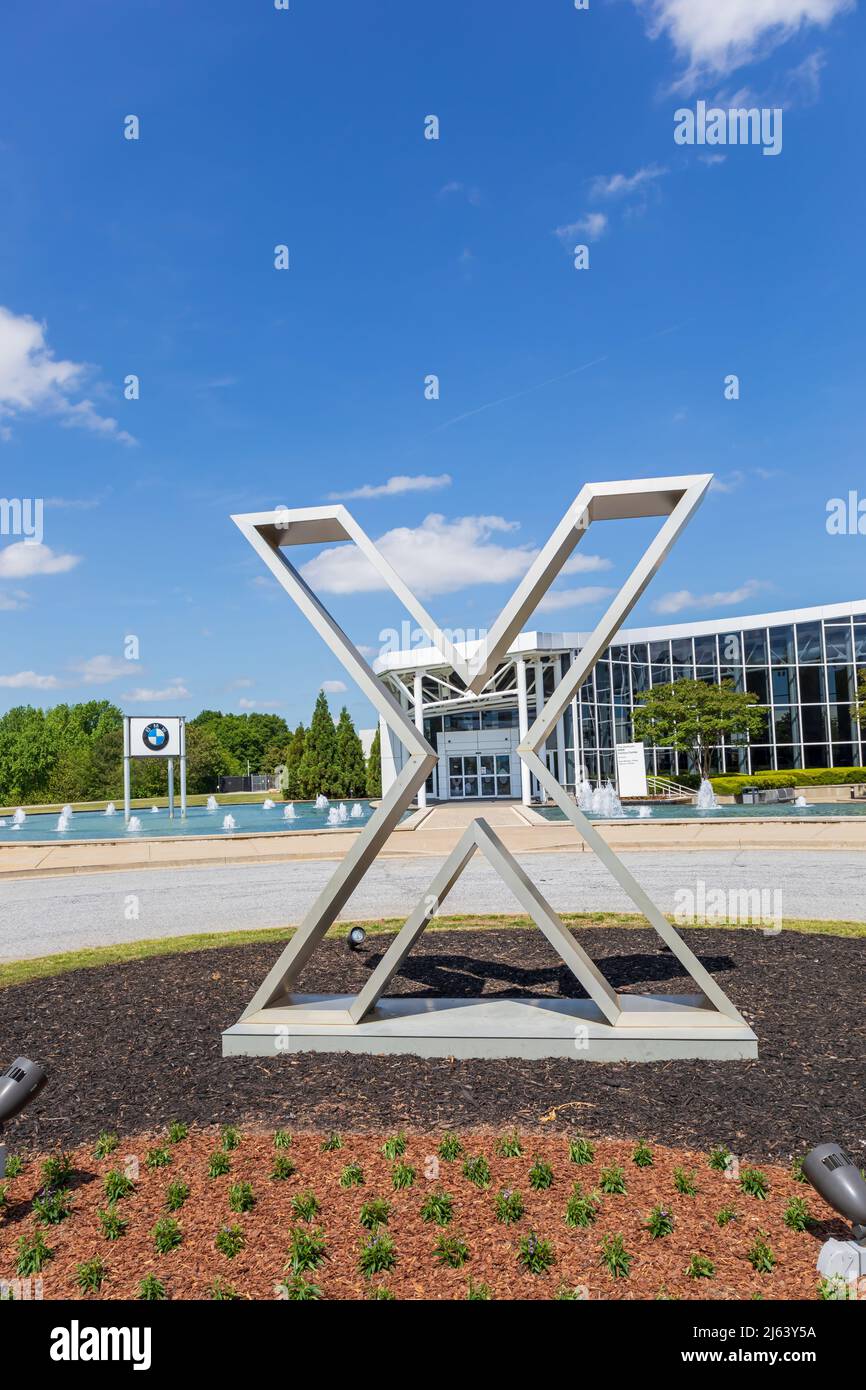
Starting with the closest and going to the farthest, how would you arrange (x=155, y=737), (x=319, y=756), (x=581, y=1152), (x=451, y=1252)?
1. (x=451, y=1252)
2. (x=581, y=1152)
3. (x=155, y=737)
4. (x=319, y=756)

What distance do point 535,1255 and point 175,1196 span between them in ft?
4.97

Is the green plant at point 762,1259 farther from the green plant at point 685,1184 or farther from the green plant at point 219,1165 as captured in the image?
the green plant at point 219,1165

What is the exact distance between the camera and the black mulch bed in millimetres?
4441

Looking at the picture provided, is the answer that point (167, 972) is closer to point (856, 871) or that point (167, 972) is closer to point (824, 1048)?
point (824, 1048)

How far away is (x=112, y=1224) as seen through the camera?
3646mm

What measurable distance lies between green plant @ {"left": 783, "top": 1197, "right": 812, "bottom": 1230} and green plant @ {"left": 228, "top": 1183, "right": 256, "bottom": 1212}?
2.10m

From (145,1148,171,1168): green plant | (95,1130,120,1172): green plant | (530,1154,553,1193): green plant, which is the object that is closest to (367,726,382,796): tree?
(95,1130,120,1172): green plant

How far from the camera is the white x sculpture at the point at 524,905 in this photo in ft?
17.1

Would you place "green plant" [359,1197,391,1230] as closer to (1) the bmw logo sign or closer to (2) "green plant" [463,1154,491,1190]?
(2) "green plant" [463,1154,491,1190]

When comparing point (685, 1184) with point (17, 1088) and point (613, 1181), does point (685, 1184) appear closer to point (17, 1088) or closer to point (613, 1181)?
point (613, 1181)

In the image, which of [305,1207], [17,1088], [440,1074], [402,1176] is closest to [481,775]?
[440,1074]

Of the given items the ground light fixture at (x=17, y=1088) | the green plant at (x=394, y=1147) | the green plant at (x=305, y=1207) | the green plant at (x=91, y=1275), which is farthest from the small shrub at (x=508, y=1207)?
the ground light fixture at (x=17, y=1088)
